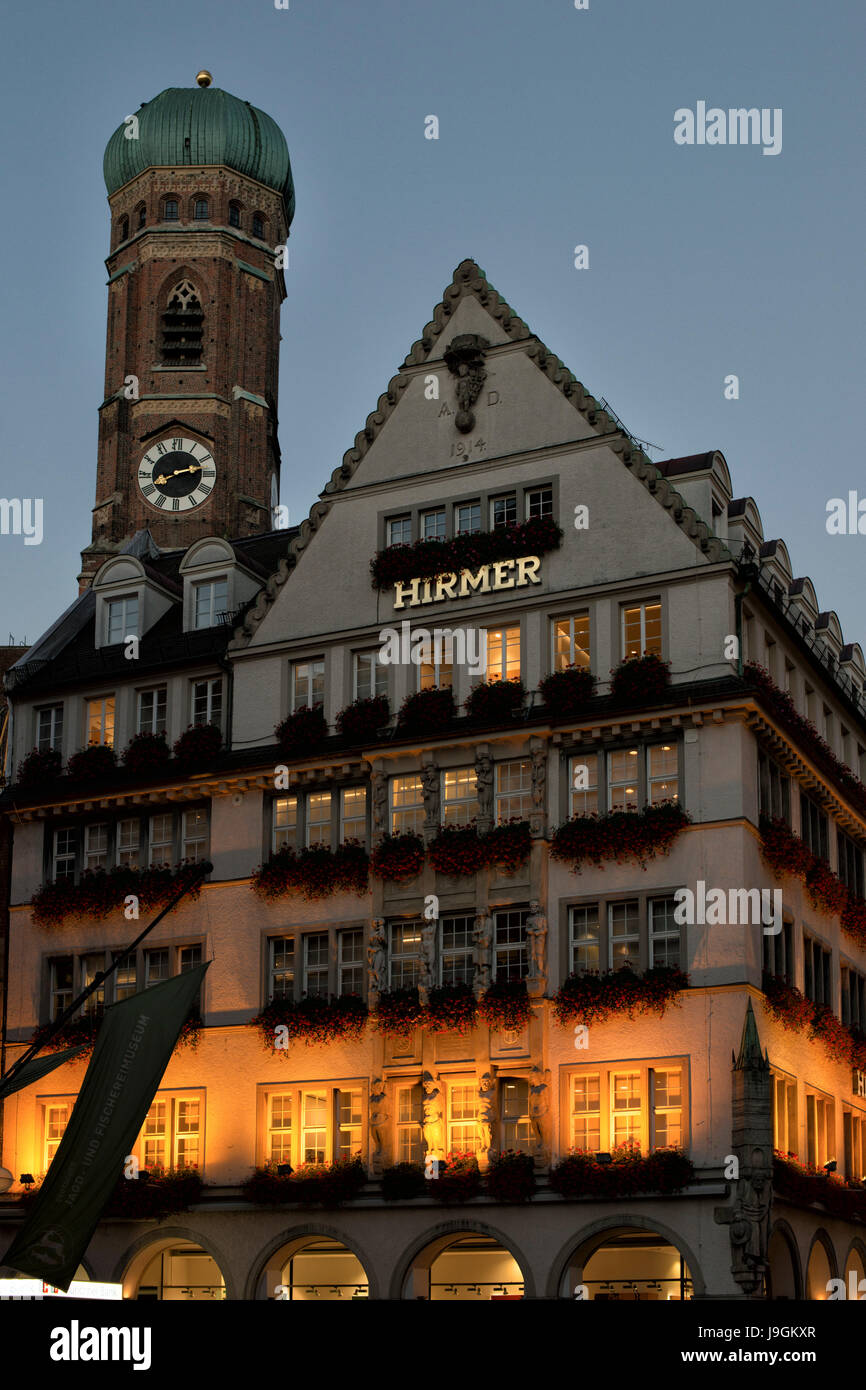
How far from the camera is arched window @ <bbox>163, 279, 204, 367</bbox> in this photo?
308 feet

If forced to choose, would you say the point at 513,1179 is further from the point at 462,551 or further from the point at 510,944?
the point at 462,551

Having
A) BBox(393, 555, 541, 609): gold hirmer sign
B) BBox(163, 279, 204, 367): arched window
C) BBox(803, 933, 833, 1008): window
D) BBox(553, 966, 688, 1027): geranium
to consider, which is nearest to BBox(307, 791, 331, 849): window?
BBox(393, 555, 541, 609): gold hirmer sign

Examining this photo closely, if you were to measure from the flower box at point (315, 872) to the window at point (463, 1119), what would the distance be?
4.76m

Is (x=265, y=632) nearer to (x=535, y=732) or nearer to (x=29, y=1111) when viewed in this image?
(x=535, y=732)

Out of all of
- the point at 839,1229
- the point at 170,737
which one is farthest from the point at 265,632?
the point at 839,1229

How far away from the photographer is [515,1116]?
3922cm

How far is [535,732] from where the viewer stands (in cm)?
4072

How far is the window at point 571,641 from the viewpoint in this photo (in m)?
41.6

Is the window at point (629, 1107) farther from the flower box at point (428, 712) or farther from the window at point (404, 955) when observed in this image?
the flower box at point (428, 712)

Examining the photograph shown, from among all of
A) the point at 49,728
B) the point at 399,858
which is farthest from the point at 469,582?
the point at 49,728

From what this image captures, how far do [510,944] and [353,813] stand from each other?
5.05m

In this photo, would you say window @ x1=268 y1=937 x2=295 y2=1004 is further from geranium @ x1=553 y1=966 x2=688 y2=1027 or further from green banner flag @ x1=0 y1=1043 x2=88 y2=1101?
geranium @ x1=553 y1=966 x2=688 y2=1027

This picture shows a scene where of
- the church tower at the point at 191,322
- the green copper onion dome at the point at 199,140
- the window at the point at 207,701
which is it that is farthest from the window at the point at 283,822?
the green copper onion dome at the point at 199,140

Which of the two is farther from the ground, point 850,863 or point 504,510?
point 504,510
